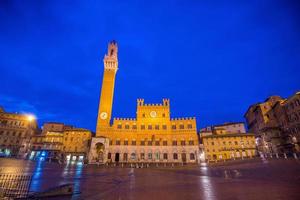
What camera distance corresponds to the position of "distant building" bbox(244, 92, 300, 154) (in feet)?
127

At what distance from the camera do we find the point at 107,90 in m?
57.2

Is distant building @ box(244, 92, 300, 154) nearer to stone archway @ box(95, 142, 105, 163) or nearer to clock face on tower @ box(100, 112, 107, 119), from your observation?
stone archway @ box(95, 142, 105, 163)

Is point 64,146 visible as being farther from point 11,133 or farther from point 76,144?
point 11,133

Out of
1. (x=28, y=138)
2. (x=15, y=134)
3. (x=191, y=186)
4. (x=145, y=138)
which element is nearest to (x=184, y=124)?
(x=145, y=138)

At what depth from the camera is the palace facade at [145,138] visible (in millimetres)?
48781

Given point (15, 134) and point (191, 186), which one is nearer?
point (191, 186)

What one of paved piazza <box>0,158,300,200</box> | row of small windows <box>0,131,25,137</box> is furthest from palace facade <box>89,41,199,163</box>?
paved piazza <box>0,158,300,200</box>

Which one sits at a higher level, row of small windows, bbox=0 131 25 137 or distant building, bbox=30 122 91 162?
row of small windows, bbox=0 131 25 137

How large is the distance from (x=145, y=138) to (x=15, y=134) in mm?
45380

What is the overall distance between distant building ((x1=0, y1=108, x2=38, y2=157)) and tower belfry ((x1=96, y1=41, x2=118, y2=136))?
1119 inches

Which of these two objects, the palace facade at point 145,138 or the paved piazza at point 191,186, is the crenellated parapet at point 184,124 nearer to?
the palace facade at point 145,138

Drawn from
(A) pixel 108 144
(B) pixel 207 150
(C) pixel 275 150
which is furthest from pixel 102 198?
(C) pixel 275 150

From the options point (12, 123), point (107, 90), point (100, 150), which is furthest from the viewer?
point (107, 90)

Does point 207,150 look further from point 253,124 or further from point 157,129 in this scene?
point 253,124
